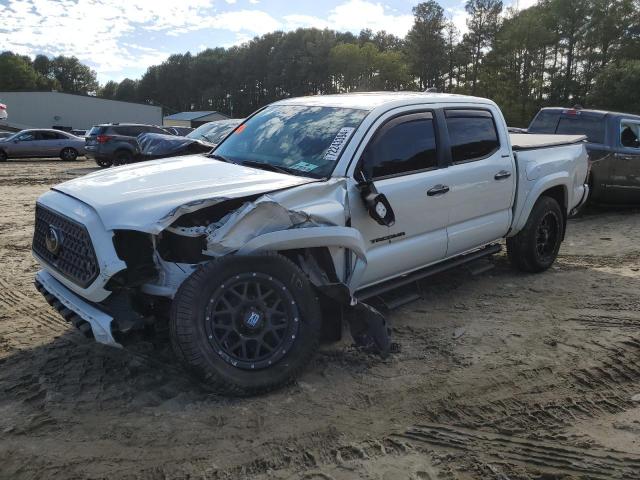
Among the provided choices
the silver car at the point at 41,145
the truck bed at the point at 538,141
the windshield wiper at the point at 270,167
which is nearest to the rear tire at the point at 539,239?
the truck bed at the point at 538,141

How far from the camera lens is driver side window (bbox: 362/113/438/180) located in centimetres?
420

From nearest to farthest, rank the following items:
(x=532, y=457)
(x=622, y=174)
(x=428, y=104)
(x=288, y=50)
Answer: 1. (x=532, y=457)
2. (x=428, y=104)
3. (x=622, y=174)
4. (x=288, y=50)

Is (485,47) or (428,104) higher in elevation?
(485,47)

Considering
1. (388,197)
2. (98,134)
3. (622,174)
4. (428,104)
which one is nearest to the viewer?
(388,197)

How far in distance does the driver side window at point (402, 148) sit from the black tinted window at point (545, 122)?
6.13 meters

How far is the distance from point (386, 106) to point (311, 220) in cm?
135

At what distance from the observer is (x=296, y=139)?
441cm

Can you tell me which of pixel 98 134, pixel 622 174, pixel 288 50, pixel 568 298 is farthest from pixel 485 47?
pixel 568 298

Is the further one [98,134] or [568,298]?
[98,134]

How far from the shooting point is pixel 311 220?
3.62 m

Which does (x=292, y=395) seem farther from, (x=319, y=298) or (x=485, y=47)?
(x=485, y=47)

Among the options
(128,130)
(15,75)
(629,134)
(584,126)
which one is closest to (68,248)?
(584,126)

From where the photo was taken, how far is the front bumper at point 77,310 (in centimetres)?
320

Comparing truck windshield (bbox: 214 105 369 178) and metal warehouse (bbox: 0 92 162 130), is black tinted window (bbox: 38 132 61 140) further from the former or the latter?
metal warehouse (bbox: 0 92 162 130)
